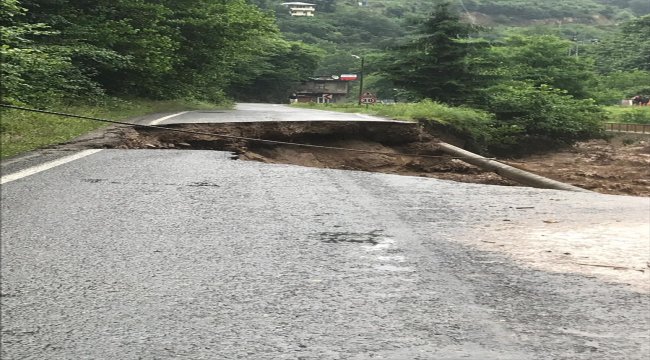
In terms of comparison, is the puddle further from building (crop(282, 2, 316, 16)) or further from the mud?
building (crop(282, 2, 316, 16))

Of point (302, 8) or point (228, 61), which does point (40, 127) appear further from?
point (302, 8)

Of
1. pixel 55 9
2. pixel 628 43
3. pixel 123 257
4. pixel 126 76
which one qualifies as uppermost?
pixel 628 43

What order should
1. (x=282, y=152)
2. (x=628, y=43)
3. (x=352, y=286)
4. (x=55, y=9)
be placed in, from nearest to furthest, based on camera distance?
(x=352, y=286)
(x=282, y=152)
(x=55, y=9)
(x=628, y=43)

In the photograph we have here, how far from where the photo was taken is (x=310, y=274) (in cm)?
346

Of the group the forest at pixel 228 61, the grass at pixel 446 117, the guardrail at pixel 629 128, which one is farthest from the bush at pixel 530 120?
the guardrail at pixel 629 128

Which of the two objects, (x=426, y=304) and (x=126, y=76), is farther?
(x=126, y=76)

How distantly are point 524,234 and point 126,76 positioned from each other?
16170 mm

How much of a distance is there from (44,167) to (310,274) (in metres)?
4.32

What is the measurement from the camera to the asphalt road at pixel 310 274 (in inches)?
101

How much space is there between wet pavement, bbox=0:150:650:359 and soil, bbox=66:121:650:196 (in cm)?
319

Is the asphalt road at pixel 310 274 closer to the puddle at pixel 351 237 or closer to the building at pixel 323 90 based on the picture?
the puddle at pixel 351 237

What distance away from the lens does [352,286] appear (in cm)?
327

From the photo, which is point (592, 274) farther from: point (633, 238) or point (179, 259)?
point (179, 259)

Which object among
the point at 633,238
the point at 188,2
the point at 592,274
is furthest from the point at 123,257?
the point at 188,2
